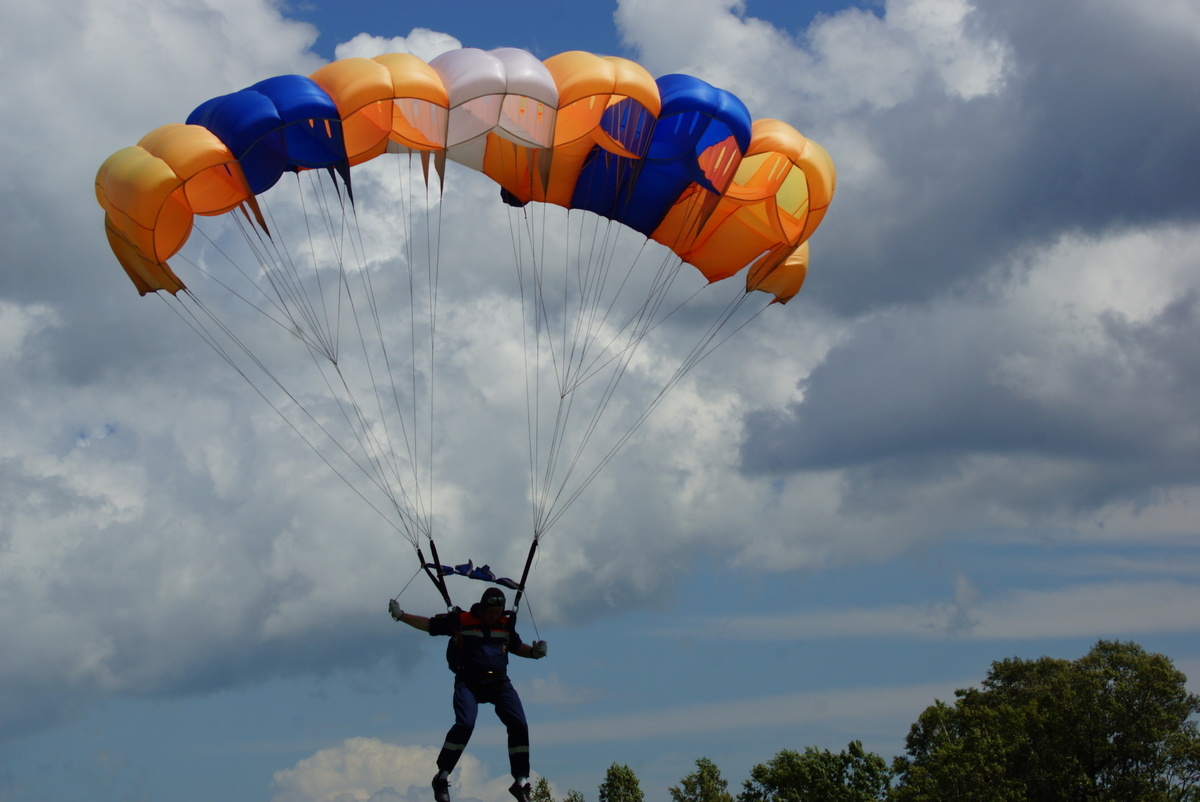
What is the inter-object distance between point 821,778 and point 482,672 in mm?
29361

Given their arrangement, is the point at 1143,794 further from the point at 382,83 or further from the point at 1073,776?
the point at 382,83

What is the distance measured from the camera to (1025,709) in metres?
39.2

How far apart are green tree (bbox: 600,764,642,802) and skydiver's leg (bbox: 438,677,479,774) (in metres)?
34.1

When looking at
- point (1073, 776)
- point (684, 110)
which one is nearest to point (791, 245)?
point (684, 110)

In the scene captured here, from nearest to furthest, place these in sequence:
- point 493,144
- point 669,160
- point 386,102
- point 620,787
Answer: point 386,102 → point 669,160 → point 493,144 → point 620,787

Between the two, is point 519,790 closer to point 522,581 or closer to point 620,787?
point 522,581

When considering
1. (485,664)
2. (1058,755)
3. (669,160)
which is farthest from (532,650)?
(1058,755)

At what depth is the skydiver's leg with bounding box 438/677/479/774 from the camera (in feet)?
46.3

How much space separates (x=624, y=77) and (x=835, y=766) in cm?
3123

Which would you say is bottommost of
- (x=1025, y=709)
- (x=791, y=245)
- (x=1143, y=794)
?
(x=1143, y=794)

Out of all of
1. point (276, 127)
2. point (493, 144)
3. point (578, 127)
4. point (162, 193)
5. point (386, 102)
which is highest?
point (493, 144)

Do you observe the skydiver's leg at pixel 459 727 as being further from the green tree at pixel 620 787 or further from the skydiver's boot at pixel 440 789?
the green tree at pixel 620 787

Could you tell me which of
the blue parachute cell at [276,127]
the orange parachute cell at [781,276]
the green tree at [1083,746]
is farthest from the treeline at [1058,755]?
the blue parachute cell at [276,127]

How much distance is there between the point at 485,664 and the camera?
1447 cm
